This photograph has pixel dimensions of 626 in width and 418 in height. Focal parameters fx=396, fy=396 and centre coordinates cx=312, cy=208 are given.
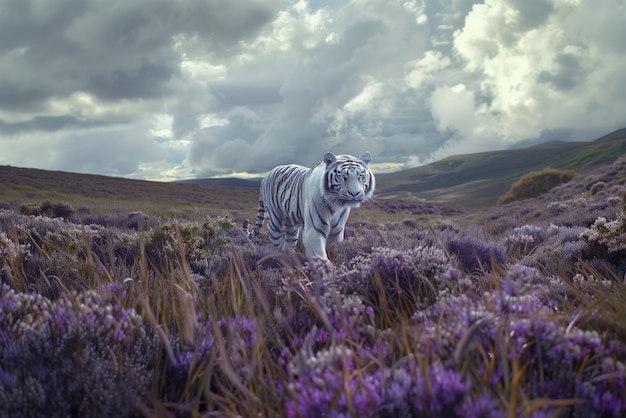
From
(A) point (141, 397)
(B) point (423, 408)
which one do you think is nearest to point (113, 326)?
(A) point (141, 397)

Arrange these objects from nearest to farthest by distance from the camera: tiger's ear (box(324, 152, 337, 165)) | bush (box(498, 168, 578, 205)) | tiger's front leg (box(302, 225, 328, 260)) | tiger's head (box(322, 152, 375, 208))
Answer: tiger's head (box(322, 152, 375, 208)), tiger's front leg (box(302, 225, 328, 260)), tiger's ear (box(324, 152, 337, 165)), bush (box(498, 168, 578, 205))

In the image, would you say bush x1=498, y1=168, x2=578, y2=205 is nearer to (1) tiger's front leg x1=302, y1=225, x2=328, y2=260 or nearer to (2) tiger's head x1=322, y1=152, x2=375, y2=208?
(2) tiger's head x1=322, y1=152, x2=375, y2=208

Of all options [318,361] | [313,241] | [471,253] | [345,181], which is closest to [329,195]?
[345,181]

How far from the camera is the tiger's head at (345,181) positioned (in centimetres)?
574

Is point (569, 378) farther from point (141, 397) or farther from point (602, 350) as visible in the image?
point (141, 397)

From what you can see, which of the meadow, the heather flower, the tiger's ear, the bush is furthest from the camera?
the bush

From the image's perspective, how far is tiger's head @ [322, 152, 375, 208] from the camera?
5.74 meters

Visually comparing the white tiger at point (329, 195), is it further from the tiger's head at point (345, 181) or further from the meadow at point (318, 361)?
the meadow at point (318, 361)

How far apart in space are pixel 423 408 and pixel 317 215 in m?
4.88

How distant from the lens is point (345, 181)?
19.1ft

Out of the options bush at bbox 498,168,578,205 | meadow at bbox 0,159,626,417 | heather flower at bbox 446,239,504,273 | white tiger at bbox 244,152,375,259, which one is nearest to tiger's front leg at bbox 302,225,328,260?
white tiger at bbox 244,152,375,259

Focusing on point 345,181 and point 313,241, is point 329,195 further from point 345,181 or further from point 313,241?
point 313,241

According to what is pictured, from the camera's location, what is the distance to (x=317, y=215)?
611 cm

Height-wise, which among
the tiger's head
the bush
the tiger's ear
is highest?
the tiger's ear
